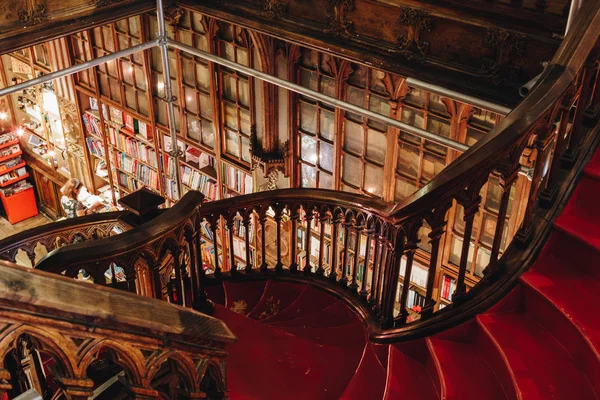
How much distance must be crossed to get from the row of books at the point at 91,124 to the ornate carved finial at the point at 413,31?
501 cm

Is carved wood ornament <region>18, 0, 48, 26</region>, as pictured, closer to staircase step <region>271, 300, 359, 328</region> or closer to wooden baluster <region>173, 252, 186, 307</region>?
wooden baluster <region>173, 252, 186, 307</region>

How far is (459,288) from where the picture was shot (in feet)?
8.04

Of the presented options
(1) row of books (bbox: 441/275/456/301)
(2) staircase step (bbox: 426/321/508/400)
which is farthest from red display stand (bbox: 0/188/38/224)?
(2) staircase step (bbox: 426/321/508/400)

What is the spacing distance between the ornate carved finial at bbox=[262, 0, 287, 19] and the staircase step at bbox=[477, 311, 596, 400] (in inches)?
137

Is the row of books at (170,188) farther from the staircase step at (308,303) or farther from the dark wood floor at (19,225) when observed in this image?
the staircase step at (308,303)

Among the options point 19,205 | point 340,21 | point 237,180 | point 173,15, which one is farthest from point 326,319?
point 19,205

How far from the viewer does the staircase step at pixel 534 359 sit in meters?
1.99

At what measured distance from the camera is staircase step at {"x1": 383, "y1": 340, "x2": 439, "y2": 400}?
7.79 ft

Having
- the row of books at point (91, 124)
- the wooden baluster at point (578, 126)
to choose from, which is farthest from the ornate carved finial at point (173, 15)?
the wooden baluster at point (578, 126)

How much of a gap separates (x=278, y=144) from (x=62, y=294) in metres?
5.03

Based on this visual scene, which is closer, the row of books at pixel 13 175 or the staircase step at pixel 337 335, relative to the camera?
the staircase step at pixel 337 335

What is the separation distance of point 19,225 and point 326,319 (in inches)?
295

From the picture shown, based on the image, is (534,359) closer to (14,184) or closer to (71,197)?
(71,197)

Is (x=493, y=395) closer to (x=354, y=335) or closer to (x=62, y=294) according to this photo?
(x=354, y=335)
